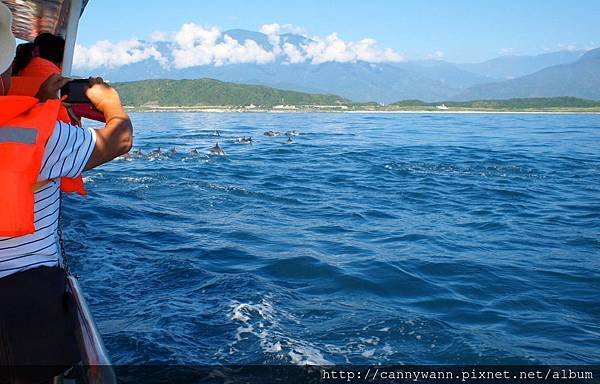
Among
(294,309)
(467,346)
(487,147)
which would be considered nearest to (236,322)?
(294,309)

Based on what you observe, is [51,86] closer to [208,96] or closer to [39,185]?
[39,185]

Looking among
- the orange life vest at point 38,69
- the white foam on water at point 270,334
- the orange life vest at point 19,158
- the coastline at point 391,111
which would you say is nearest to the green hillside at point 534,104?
the coastline at point 391,111

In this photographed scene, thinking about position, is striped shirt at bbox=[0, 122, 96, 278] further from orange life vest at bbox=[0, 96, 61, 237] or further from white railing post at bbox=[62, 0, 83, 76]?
white railing post at bbox=[62, 0, 83, 76]

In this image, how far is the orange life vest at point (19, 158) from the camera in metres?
1.85

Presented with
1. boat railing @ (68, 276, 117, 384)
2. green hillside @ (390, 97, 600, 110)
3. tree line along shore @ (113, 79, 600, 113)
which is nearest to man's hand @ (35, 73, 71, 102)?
boat railing @ (68, 276, 117, 384)

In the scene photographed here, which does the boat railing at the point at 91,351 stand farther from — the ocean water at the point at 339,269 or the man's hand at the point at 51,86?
the ocean water at the point at 339,269

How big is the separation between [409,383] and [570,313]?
111 inches

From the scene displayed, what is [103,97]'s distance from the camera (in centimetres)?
228

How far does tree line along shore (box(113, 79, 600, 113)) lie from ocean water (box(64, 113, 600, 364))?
110 meters

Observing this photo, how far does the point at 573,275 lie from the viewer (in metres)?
7.41

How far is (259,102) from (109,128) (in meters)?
144

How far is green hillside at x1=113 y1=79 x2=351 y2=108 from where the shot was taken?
14425 centimetres

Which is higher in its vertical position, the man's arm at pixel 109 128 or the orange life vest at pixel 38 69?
the orange life vest at pixel 38 69

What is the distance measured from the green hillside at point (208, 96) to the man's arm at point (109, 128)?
5381 inches
